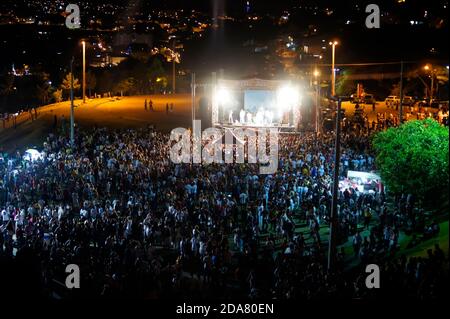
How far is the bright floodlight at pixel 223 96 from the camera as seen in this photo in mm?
27281

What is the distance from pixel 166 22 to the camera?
149 m

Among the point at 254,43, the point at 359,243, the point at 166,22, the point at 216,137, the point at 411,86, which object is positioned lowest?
the point at 359,243

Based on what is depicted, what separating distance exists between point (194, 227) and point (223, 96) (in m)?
12.9

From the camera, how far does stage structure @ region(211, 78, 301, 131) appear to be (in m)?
27.0

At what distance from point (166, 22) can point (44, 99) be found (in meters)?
94.4

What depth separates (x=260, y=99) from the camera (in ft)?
92.1

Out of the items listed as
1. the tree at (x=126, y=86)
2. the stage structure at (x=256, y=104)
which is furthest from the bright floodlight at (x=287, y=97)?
the tree at (x=126, y=86)

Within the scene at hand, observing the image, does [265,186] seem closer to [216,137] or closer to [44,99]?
[216,137]

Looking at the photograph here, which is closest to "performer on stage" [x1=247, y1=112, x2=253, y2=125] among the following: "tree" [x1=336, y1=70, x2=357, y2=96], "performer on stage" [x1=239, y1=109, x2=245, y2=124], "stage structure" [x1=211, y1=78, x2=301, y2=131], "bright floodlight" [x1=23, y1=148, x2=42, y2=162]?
"stage structure" [x1=211, y1=78, x2=301, y2=131]

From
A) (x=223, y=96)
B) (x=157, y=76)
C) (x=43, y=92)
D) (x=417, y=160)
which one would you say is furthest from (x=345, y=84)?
(x=417, y=160)

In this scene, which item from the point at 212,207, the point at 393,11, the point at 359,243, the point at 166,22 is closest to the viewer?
the point at 359,243

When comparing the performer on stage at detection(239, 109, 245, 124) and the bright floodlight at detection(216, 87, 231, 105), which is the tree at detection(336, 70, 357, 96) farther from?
the performer on stage at detection(239, 109, 245, 124)

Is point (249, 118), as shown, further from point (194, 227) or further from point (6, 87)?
point (6, 87)
